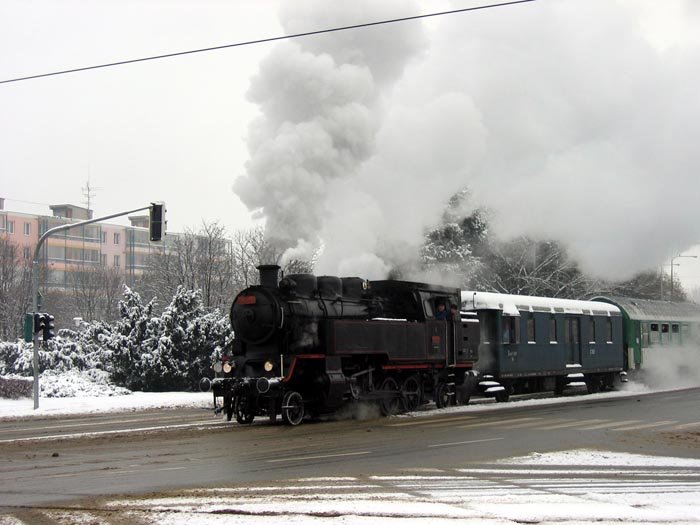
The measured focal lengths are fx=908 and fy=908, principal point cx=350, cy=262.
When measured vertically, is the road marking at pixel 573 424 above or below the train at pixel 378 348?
below

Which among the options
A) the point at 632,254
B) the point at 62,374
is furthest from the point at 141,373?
the point at 632,254

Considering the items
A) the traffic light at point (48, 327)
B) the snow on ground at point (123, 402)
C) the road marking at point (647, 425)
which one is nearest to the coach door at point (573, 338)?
the snow on ground at point (123, 402)

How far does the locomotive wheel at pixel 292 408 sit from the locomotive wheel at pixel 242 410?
85 cm

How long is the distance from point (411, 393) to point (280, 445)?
7.59m

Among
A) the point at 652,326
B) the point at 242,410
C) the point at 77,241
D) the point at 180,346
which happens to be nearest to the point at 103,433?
the point at 242,410

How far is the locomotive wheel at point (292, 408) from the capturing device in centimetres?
1842

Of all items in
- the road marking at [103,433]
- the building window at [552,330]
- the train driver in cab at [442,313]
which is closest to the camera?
the road marking at [103,433]

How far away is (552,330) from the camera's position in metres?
28.5

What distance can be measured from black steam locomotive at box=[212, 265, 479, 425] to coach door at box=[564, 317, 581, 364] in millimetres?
8472

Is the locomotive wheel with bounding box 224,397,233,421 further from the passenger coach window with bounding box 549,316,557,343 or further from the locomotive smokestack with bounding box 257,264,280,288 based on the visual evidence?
the passenger coach window with bounding box 549,316,557,343

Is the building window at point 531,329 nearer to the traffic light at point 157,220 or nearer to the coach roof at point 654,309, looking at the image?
the coach roof at point 654,309

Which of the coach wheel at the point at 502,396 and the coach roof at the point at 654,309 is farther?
the coach roof at the point at 654,309

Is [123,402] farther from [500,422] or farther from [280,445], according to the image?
[280,445]

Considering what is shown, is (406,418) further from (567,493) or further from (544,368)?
(567,493)
